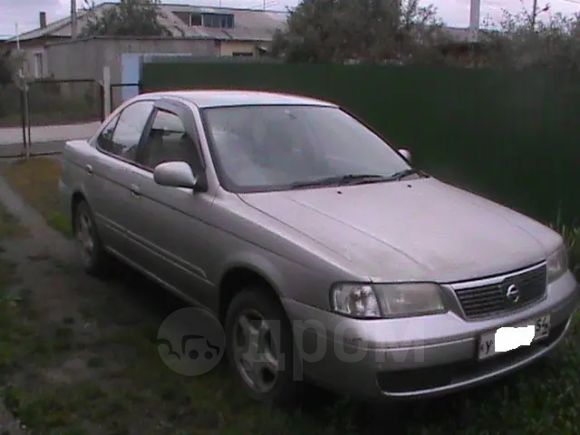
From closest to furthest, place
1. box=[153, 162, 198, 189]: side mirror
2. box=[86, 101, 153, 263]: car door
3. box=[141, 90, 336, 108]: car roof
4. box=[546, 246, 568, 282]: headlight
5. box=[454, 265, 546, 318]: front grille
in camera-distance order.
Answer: box=[454, 265, 546, 318]: front grille, box=[546, 246, 568, 282]: headlight, box=[153, 162, 198, 189]: side mirror, box=[141, 90, 336, 108]: car roof, box=[86, 101, 153, 263]: car door

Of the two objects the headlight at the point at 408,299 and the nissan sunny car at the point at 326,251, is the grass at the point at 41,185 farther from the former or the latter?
the headlight at the point at 408,299

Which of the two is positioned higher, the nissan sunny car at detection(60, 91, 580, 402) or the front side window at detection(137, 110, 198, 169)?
the front side window at detection(137, 110, 198, 169)

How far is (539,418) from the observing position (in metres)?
3.83

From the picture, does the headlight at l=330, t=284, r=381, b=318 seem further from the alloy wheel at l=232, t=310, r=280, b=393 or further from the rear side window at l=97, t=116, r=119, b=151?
the rear side window at l=97, t=116, r=119, b=151

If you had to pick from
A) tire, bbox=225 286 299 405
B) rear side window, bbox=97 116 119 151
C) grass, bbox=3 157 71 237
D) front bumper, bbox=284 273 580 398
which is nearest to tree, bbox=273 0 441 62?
grass, bbox=3 157 71 237

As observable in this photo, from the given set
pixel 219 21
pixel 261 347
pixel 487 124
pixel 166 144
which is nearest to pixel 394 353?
pixel 261 347

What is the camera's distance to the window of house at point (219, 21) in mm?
58719

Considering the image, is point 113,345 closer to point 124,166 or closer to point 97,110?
point 124,166

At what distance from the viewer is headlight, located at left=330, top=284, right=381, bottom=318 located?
352 centimetres

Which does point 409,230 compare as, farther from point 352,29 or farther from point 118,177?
point 352,29

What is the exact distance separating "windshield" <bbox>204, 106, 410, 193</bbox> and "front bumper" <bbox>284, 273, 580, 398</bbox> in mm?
1115

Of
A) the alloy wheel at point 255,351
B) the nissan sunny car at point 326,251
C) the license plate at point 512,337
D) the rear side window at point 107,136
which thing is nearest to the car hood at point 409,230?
the nissan sunny car at point 326,251

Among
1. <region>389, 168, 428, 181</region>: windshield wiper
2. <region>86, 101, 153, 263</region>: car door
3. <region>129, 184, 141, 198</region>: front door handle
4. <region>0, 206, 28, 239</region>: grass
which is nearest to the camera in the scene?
<region>389, 168, 428, 181</region>: windshield wiper

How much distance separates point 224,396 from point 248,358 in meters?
0.27
